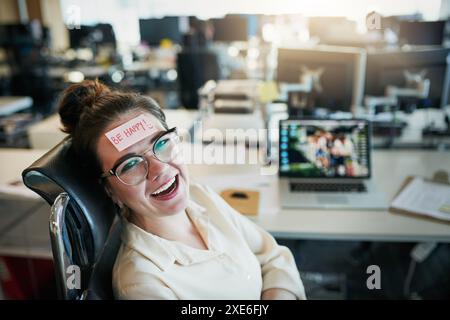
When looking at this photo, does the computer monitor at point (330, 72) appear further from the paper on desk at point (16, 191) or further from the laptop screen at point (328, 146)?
the paper on desk at point (16, 191)

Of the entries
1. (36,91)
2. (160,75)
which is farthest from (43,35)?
(160,75)

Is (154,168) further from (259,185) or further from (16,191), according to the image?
(16,191)

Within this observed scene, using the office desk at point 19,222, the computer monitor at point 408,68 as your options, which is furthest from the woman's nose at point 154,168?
the computer monitor at point 408,68

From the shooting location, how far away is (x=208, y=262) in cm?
92

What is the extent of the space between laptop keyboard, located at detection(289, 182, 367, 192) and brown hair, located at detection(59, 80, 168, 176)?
2.59 feet

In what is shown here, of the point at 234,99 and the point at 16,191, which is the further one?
the point at 234,99

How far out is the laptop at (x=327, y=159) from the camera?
147 cm

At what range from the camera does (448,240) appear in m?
1.25

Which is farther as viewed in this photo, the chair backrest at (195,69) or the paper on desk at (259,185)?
the chair backrest at (195,69)

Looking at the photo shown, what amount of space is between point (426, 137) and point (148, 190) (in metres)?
1.65

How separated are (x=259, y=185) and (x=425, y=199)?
22.3 inches

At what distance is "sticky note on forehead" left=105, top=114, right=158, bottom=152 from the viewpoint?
0.77m

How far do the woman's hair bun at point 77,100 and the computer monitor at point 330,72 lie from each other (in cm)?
146

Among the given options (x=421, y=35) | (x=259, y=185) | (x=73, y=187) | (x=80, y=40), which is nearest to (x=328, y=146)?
(x=259, y=185)
